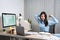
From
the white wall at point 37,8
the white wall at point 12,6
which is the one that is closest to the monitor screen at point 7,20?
the white wall at point 12,6

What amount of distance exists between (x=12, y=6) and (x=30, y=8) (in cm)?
83

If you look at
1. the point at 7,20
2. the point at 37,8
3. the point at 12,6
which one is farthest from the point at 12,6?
the point at 37,8

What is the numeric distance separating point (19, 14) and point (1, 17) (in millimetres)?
798

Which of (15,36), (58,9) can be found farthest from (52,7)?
(15,36)

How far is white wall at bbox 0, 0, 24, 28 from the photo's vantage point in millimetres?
3469

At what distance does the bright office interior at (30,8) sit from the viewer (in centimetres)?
377

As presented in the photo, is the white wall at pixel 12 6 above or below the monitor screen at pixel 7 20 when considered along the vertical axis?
above

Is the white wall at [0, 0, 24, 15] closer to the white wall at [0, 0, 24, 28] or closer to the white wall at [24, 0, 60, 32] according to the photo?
the white wall at [0, 0, 24, 28]

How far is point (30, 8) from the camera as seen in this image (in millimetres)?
4453

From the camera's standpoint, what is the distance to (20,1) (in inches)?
164

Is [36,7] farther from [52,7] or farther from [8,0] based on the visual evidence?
[8,0]

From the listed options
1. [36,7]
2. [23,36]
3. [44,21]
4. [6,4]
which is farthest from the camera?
[36,7]

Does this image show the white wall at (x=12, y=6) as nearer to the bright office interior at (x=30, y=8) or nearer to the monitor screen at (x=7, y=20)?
the bright office interior at (x=30, y=8)

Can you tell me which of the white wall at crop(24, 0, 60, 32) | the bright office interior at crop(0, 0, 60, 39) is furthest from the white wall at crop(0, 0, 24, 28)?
the white wall at crop(24, 0, 60, 32)
